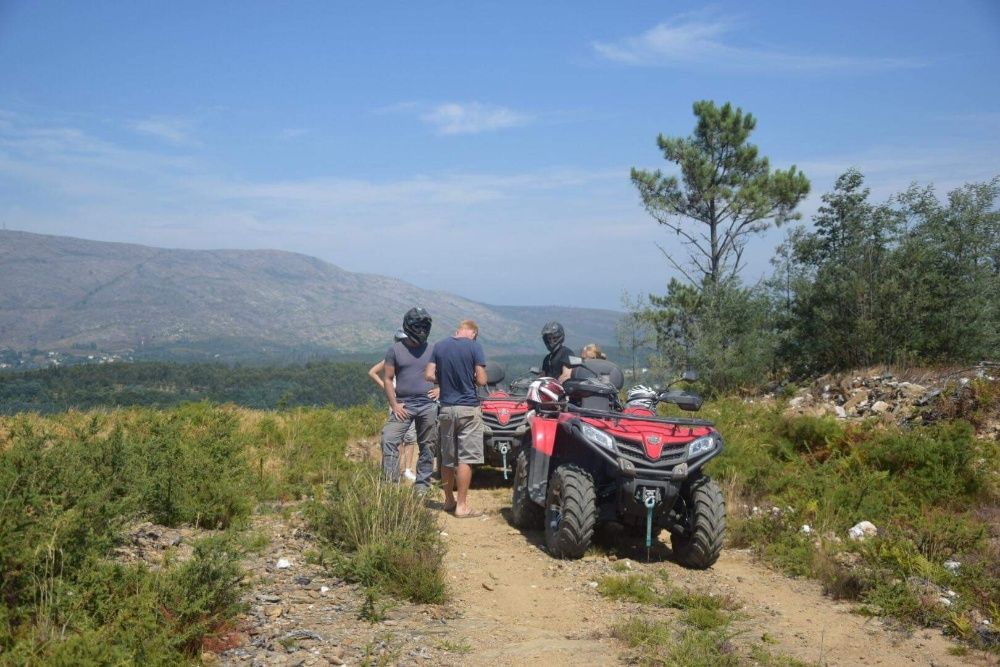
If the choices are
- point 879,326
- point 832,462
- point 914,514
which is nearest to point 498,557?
point 914,514

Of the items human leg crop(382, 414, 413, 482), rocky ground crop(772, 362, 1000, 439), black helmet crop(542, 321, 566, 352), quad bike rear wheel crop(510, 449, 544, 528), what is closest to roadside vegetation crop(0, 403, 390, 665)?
human leg crop(382, 414, 413, 482)

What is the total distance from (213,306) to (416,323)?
471ft

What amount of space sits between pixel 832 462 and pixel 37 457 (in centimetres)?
863

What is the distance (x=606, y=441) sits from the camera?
671cm

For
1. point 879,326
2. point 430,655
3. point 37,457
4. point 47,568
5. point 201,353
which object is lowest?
point 201,353

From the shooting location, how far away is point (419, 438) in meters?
8.88

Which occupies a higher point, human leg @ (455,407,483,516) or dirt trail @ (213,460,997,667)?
human leg @ (455,407,483,516)

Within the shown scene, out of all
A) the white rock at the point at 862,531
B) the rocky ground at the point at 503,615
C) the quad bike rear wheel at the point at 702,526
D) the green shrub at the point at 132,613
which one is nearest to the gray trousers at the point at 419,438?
the rocky ground at the point at 503,615

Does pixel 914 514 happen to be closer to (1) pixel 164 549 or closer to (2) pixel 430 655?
(2) pixel 430 655

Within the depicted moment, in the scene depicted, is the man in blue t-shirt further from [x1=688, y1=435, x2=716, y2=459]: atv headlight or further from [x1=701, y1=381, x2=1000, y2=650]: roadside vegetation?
[x1=701, y1=381, x2=1000, y2=650]: roadside vegetation

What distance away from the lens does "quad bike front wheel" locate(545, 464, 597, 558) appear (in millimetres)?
6738

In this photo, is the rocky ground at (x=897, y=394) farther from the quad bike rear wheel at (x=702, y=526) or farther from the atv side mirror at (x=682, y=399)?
the quad bike rear wheel at (x=702, y=526)

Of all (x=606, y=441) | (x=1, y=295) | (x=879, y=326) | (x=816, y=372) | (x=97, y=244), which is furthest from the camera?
(x=97, y=244)

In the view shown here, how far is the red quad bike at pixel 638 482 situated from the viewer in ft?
21.7
